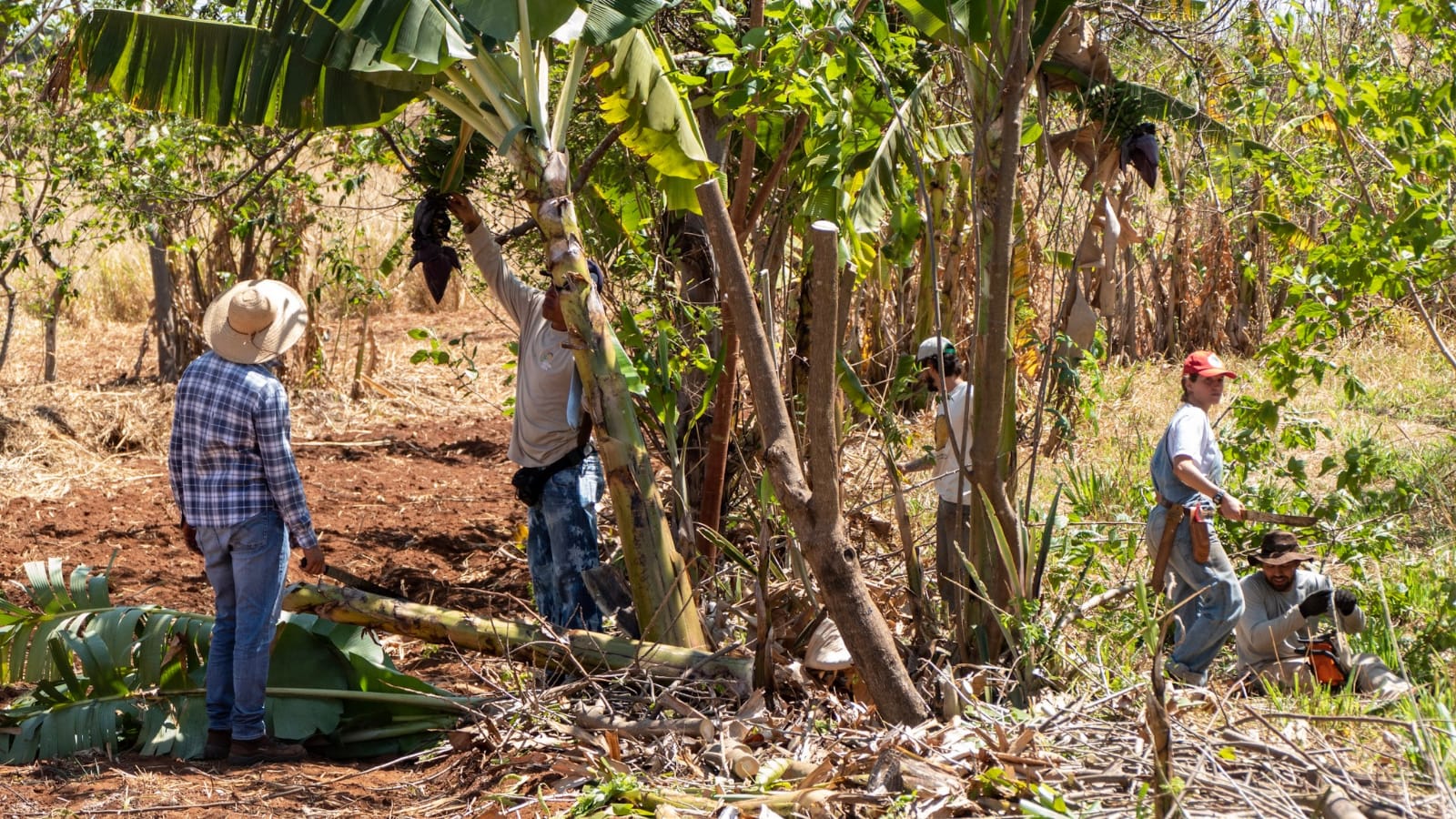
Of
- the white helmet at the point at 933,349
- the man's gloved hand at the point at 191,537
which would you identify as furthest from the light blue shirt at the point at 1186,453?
the man's gloved hand at the point at 191,537

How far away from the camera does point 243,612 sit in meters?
4.78

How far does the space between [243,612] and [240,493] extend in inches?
17.8

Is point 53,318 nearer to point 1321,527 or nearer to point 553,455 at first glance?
point 553,455

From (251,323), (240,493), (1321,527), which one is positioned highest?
(251,323)

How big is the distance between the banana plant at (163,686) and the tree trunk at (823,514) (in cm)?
164

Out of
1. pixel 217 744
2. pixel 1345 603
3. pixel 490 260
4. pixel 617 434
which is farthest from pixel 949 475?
pixel 217 744

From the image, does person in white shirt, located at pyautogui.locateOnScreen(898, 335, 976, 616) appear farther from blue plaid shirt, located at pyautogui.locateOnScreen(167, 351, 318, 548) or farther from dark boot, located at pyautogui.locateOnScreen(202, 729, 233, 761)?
dark boot, located at pyautogui.locateOnScreen(202, 729, 233, 761)

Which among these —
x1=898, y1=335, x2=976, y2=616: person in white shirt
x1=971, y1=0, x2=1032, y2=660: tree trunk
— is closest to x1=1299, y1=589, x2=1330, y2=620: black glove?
x1=898, y1=335, x2=976, y2=616: person in white shirt

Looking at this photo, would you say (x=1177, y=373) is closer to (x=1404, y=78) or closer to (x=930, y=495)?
(x=930, y=495)

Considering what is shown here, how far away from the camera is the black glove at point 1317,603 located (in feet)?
16.7

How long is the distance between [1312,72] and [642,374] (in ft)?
9.92

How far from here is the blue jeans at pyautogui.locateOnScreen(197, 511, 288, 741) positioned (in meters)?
4.77

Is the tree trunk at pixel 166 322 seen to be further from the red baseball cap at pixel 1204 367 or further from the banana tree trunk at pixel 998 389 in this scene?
the banana tree trunk at pixel 998 389

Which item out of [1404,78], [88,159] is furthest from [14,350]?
[1404,78]
